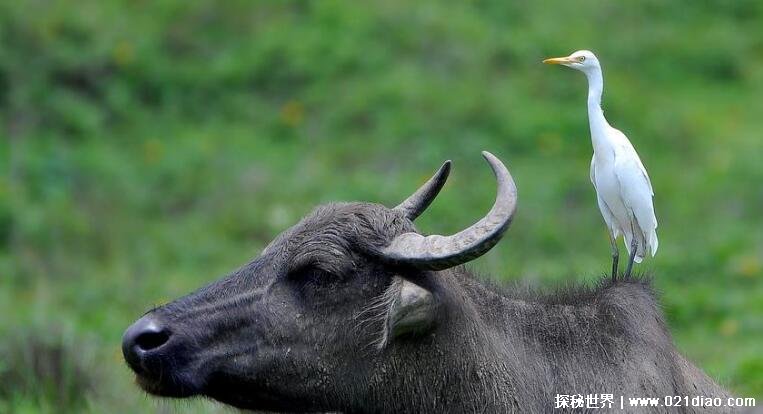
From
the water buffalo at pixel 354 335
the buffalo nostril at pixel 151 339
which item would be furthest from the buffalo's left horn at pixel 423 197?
the buffalo nostril at pixel 151 339

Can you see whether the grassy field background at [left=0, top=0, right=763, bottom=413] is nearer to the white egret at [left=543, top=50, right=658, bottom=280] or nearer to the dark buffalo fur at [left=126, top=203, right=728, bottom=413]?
the white egret at [left=543, top=50, right=658, bottom=280]

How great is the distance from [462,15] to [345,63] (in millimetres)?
1704

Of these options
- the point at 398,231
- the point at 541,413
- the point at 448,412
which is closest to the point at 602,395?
the point at 541,413

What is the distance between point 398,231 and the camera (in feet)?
18.9

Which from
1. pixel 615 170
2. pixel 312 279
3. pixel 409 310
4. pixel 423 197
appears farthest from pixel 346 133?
pixel 409 310

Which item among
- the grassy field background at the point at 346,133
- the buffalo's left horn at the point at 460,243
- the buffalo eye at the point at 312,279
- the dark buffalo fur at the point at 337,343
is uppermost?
the buffalo's left horn at the point at 460,243

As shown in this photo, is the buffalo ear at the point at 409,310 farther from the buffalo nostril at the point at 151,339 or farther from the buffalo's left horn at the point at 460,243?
the buffalo nostril at the point at 151,339

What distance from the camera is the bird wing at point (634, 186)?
590cm

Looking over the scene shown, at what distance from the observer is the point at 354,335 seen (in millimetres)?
5629

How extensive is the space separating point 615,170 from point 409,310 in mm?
1126

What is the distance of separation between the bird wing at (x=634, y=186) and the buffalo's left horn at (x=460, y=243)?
560 millimetres

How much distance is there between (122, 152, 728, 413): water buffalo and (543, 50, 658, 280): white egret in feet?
1.64

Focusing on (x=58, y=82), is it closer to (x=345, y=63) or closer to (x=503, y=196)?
(x=345, y=63)

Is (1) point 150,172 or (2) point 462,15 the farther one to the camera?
(2) point 462,15
